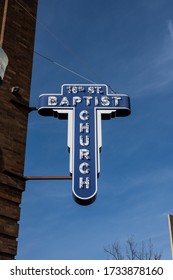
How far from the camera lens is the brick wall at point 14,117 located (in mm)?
8828

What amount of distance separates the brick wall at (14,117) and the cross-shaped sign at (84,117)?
2.26 feet

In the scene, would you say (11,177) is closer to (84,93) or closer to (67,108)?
(67,108)

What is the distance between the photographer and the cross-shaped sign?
8984 mm

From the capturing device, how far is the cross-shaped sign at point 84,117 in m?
8.98

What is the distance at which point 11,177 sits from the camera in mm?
9281

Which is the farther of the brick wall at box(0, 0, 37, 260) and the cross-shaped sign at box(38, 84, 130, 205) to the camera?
the cross-shaped sign at box(38, 84, 130, 205)

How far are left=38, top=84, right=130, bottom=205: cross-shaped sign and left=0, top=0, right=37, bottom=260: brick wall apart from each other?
0.69 meters

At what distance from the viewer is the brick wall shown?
29.0 ft

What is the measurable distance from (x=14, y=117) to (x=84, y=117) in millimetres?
1726

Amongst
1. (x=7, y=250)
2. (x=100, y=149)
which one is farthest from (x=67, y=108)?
(x=7, y=250)

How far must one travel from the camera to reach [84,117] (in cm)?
996

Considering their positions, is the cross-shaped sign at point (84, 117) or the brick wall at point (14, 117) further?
the cross-shaped sign at point (84, 117)

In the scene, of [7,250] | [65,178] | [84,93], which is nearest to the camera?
[7,250]
